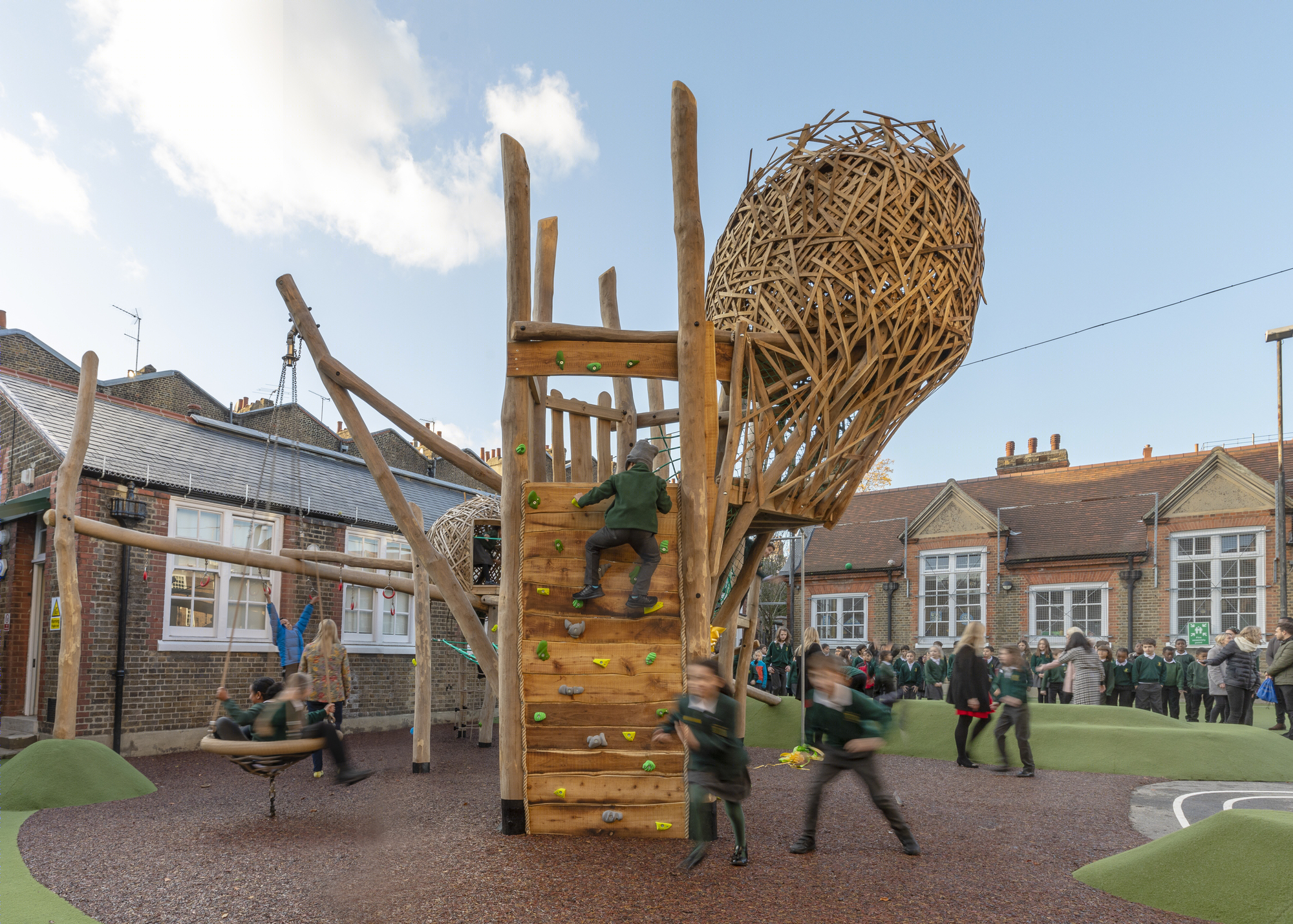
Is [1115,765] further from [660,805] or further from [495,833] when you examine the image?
[495,833]

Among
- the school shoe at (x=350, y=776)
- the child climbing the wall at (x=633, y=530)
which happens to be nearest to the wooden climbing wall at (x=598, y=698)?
the child climbing the wall at (x=633, y=530)

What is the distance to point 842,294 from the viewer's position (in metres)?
8.29

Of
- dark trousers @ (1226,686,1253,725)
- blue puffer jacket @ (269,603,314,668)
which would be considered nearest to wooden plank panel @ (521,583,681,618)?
blue puffer jacket @ (269,603,314,668)

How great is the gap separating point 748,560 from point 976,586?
16.1m

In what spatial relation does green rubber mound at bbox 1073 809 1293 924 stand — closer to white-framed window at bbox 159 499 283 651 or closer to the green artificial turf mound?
the green artificial turf mound

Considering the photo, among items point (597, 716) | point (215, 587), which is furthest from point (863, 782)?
point (215, 587)

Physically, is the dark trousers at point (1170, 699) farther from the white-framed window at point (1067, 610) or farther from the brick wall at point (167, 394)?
the brick wall at point (167, 394)

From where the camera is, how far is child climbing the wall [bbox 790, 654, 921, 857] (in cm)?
596

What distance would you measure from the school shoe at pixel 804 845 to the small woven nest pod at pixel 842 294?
10.1 ft

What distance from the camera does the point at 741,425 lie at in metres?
8.39

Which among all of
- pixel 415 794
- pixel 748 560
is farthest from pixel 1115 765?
pixel 415 794

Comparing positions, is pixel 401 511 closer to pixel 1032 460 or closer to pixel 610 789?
pixel 610 789

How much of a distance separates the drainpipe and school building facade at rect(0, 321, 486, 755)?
15451mm

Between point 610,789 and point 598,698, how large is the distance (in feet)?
1.99
